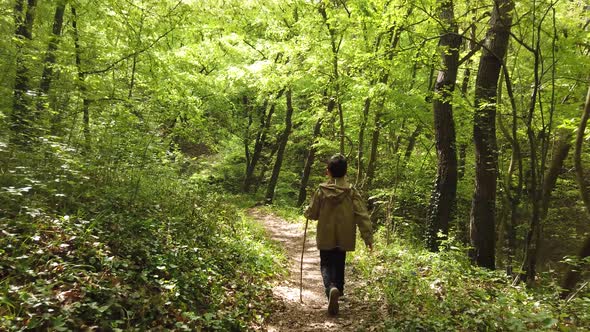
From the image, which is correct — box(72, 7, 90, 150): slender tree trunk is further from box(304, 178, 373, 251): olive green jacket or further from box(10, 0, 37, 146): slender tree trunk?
box(304, 178, 373, 251): olive green jacket

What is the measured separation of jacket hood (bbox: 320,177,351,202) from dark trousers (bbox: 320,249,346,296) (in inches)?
29.9

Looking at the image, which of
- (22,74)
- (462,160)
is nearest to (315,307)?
(22,74)

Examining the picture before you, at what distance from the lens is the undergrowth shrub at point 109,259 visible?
3566 mm

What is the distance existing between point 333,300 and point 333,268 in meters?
0.47

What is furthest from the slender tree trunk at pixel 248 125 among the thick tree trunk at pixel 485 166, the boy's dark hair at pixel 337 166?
the boy's dark hair at pixel 337 166

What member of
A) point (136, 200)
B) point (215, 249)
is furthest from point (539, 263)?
point (136, 200)

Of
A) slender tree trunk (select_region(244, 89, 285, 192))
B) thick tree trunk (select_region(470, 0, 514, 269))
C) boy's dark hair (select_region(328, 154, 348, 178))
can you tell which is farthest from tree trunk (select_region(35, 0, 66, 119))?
slender tree trunk (select_region(244, 89, 285, 192))

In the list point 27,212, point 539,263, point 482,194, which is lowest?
point 539,263

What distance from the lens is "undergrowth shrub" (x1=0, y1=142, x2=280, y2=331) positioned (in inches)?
140

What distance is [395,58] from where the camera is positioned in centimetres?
807

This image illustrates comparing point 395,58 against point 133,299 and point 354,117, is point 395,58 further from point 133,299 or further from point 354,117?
point 133,299

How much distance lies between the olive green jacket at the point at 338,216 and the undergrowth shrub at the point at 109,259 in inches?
55.2

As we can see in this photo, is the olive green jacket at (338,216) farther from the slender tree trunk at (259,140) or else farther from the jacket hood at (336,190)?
the slender tree trunk at (259,140)

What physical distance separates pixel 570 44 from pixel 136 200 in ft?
28.1
